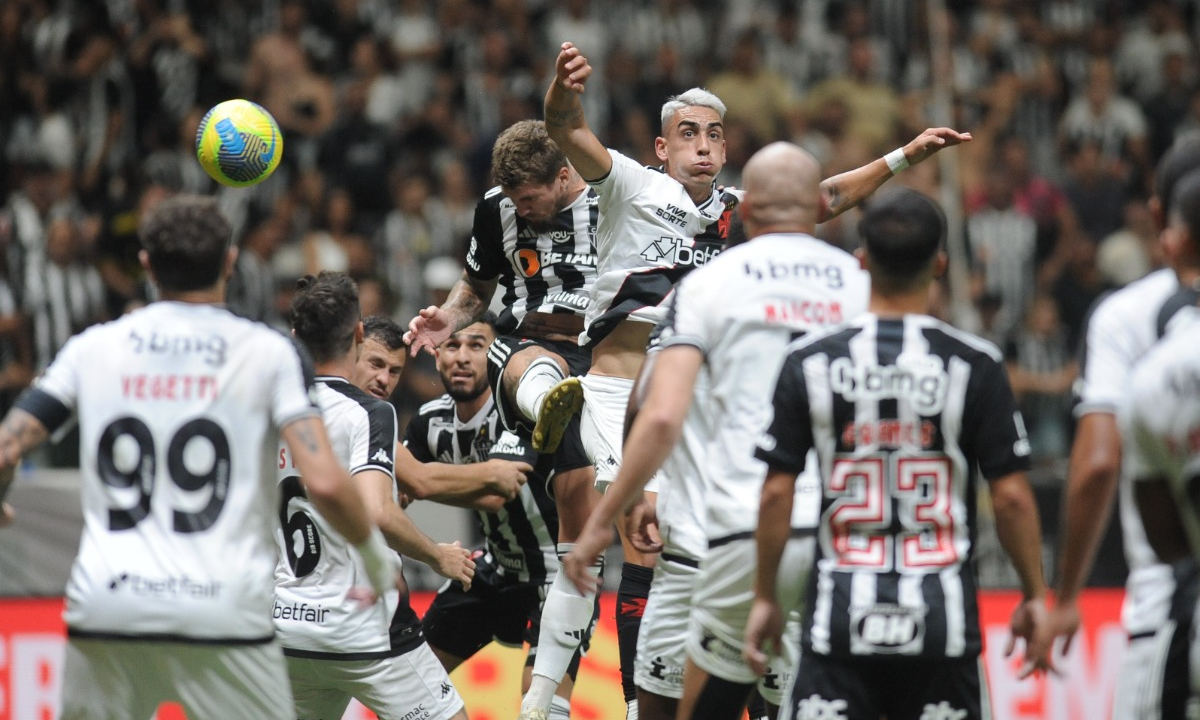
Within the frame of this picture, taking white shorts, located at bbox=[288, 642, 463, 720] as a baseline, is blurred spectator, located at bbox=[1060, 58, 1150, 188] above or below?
above

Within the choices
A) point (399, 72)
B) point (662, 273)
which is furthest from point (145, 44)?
point (662, 273)

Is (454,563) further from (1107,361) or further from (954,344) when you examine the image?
(1107,361)

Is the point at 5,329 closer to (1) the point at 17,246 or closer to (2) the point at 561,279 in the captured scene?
(1) the point at 17,246

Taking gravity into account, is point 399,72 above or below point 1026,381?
above

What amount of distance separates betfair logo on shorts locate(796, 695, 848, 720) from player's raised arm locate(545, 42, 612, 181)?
10.0 feet

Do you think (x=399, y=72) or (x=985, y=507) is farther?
(x=399, y=72)

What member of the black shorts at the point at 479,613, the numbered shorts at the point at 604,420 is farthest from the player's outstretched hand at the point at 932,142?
the black shorts at the point at 479,613

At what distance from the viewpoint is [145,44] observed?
A: 15.9 metres

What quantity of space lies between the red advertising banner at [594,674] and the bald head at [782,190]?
226 inches

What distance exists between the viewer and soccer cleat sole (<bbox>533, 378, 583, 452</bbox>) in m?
7.57

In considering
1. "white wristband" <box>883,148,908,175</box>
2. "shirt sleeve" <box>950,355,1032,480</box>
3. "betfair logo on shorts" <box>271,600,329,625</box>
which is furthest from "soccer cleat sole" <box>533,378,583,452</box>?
"shirt sleeve" <box>950,355,1032,480</box>

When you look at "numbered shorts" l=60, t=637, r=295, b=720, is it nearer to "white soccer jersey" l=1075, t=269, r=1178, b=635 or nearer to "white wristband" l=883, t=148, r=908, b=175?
"white soccer jersey" l=1075, t=269, r=1178, b=635

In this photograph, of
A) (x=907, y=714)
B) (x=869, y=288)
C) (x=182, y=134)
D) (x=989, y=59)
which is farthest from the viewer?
(x=989, y=59)

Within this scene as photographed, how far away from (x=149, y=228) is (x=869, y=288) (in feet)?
8.32
